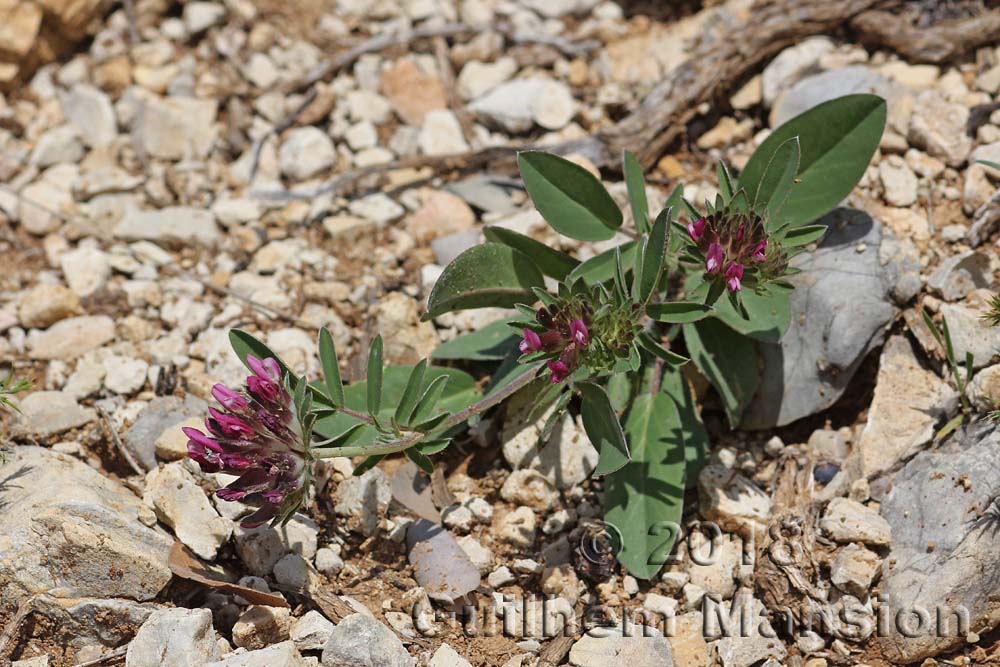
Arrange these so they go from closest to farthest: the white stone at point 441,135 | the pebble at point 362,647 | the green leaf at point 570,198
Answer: the pebble at point 362,647
the green leaf at point 570,198
the white stone at point 441,135

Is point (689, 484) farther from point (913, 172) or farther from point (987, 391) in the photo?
point (913, 172)

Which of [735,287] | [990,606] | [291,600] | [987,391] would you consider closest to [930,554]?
[990,606]

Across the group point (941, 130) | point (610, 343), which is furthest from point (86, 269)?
point (941, 130)

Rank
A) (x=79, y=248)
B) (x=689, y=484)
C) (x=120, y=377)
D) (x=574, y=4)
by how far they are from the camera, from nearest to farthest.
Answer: (x=689, y=484) → (x=120, y=377) → (x=79, y=248) → (x=574, y=4)

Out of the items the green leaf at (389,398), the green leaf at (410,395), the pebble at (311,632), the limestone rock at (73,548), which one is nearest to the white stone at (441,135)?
the green leaf at (389,398)

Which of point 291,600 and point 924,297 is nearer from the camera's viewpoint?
point 291,600

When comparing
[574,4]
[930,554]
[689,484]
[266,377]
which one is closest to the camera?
[266,377]

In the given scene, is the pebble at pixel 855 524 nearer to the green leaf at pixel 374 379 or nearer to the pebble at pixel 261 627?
the green leaf at pixel 374 379
